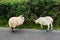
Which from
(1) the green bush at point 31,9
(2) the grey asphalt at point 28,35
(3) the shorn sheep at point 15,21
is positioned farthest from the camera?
(1) the green bush at point 31,9

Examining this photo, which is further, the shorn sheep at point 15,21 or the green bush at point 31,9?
the green bush at point 31,9

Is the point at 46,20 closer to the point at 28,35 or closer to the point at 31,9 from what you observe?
the point at 28,35

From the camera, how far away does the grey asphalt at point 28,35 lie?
5.05m

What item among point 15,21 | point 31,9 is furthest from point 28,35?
point 31,9

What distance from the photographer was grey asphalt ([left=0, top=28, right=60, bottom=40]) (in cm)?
505

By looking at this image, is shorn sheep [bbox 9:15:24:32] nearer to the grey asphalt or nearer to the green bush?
the grey asphalt

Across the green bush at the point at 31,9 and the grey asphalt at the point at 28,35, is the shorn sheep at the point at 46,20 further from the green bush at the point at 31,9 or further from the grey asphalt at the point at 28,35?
the green bush at the point at 31,9

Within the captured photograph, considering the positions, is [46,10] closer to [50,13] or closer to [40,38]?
[50,13]

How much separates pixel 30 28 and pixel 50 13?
57 cm

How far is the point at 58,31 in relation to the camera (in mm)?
5297

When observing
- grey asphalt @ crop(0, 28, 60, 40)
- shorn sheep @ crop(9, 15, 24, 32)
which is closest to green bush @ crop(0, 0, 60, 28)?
shorn sheep @ crop(9, 15, 24, 32)

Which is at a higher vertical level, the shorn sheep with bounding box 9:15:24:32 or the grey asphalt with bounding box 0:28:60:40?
the shorn sheep with bounding box 9:15:24:32

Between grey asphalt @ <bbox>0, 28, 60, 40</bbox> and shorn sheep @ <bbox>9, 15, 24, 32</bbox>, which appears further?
shorn sheep @ <bbox>9, 15, 24, 32</bbox>

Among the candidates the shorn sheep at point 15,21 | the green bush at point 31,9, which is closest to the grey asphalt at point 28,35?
the shorn sheep at point 15,21
